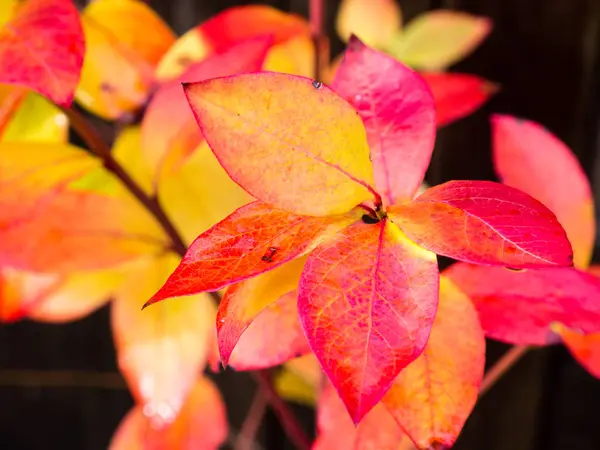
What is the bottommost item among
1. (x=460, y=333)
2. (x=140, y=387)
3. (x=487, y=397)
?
(x=487, y=397)

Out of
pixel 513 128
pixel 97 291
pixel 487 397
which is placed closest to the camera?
pixel 513 128

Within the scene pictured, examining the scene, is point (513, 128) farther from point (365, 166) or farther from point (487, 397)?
point (487, 397)

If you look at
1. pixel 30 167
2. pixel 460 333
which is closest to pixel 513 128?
pixel 460 333

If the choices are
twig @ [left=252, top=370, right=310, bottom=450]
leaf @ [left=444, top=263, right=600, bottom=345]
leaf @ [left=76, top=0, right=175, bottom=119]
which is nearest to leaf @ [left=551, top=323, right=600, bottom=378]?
leaf @ [left=444, top=263, right=600, bottom=345]

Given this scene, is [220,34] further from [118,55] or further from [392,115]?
[392,115]

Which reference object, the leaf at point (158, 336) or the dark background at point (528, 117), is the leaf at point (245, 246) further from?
the dark background at point (528, 117)

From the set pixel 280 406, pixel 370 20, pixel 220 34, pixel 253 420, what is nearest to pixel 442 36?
pixel 370 20
